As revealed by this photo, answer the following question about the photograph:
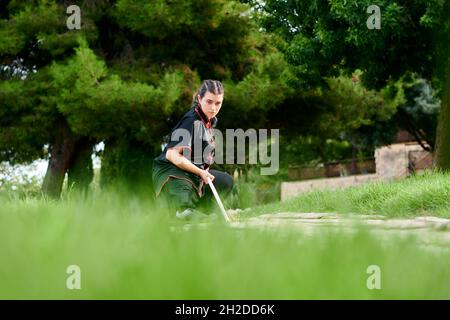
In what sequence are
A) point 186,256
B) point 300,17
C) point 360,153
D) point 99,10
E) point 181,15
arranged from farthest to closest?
point 360,153 → point 99,10 → point 181,15 → point 300,17 → point 186,256

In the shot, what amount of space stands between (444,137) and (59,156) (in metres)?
10.8

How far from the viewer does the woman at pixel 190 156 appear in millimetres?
6758

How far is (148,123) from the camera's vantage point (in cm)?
1636

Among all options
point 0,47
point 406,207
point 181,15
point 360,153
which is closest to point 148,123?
point 181,15

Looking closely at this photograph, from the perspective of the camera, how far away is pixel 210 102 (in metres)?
6.80

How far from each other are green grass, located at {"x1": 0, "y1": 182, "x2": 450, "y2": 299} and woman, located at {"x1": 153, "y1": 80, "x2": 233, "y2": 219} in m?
3.53

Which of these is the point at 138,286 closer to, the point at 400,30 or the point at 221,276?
the point at 221,276

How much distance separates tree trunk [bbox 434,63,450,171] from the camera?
12.6 m

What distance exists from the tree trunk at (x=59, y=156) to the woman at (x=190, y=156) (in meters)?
11.5

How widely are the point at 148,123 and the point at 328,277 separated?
1418cm

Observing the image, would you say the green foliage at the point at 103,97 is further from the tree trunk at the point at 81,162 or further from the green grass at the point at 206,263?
the green grass at the point at 206,263

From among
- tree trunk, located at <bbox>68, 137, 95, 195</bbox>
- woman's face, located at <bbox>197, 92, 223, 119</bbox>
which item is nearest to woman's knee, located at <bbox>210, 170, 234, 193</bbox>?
woman's face, located at <bbox>197, 92, 223, 119</bbox>

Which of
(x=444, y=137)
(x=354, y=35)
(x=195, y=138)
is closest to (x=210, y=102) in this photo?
(x=195, y=138)
